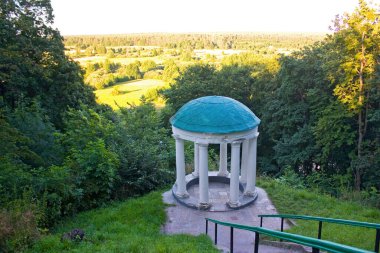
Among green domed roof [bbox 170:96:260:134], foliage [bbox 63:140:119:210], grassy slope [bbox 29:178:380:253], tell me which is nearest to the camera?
grassy slope [bbox 29:178:380:253]

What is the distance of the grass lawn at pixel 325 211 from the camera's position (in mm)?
9258

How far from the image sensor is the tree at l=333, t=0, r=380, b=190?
55.5 ft

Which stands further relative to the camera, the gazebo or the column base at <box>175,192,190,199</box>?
the column base at <box>175,192,190,199</box>

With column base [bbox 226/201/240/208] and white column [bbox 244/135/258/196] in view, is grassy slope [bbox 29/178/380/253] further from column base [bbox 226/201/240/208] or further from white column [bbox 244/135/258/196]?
column base [bbox 226/201/240/208]

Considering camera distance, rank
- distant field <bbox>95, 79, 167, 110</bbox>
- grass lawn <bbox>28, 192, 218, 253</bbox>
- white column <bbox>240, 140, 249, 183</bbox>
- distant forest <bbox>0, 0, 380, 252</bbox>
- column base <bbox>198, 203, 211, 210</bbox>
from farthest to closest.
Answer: distant field <bbox>95, 79, 167, 110</bbox> → white column <bbox>240, 140, 249, 183</bbox> → column base <bbox>198, 203, 211, 210</bbox> → distant forest <bbox>0, 0, 380, 252</bbox> → grass lawn <bbox>28, 192, 218, 253</bbox>

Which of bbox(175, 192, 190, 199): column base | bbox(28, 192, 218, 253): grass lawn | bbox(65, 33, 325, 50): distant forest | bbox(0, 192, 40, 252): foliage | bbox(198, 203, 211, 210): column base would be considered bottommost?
bbox(198, 203, 211, 210): column base

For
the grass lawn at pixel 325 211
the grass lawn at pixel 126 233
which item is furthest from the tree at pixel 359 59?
the grass lawn at pixel 126 233

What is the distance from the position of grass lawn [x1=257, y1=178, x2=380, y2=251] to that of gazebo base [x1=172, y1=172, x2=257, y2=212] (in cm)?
123

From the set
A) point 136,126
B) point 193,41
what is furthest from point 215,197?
point 193,41

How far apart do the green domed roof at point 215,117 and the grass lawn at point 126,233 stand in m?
3.27

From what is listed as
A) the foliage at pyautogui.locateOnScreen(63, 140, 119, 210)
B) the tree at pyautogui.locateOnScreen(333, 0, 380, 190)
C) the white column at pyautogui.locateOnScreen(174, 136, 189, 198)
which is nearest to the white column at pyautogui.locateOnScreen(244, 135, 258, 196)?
the white column at pyautogui.locateOnScreen(174, 136, 189, 198)

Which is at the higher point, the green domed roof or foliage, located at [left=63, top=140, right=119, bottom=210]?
the green domed roof

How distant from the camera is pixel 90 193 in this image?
12023mm

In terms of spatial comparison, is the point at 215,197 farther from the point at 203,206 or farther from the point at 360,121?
the point at 360,121
